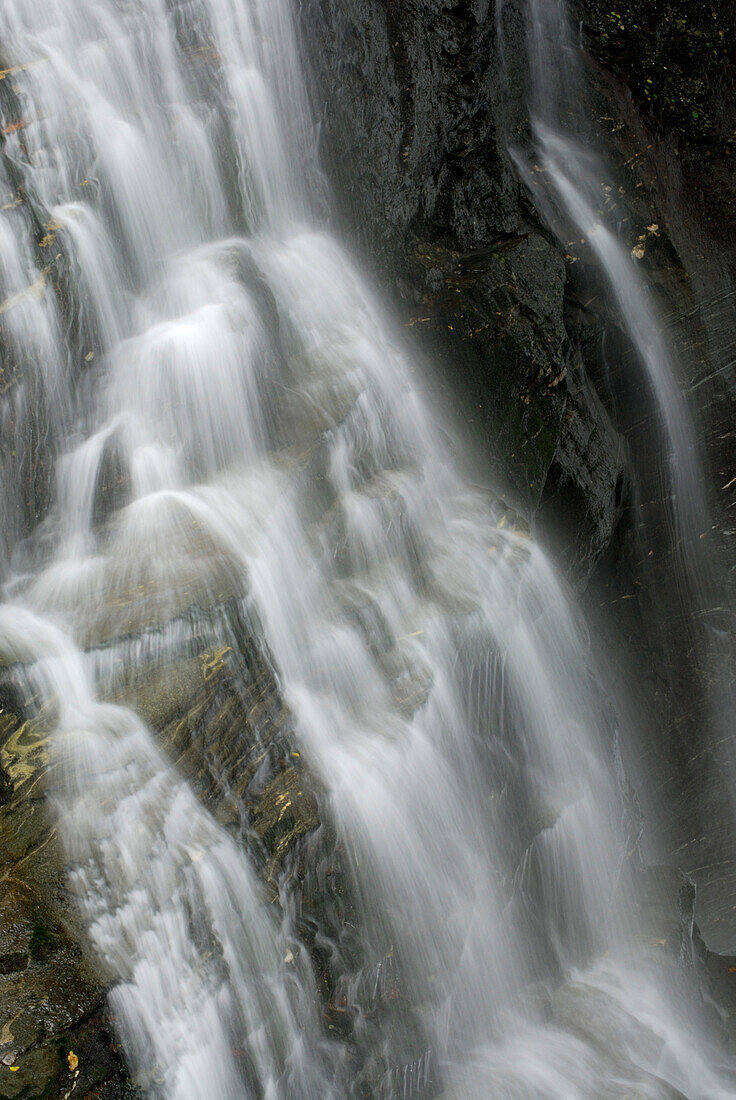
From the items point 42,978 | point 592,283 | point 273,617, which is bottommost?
point 42,978

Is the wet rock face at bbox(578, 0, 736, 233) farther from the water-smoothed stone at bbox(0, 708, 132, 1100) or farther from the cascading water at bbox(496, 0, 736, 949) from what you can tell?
the water-smoothed stone at bbox(0, 708, 132, 1100)

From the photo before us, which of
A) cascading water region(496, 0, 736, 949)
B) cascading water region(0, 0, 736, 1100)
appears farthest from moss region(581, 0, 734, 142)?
cascading water region(0, 0, 736, 1100)

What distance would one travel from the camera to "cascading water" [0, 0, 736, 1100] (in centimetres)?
394

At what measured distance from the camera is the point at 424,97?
718 cm

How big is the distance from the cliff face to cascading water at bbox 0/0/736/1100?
514mm

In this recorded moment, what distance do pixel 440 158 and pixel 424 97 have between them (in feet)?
1.74

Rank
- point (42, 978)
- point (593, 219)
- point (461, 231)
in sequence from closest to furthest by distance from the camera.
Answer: point (42, 978) < point (461, 231) < point (593, 219)

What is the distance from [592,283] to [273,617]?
469cm

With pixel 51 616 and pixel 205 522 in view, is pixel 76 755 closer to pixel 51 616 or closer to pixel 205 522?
pixel 51 616

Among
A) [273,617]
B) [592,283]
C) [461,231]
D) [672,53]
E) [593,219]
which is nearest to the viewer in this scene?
[273,617]

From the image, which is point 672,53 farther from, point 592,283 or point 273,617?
point 273,617

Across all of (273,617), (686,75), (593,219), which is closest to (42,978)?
(273,617)

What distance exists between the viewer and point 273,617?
16.1ft

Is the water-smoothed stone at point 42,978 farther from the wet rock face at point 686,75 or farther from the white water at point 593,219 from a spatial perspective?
the wet rock face at point 686,75
